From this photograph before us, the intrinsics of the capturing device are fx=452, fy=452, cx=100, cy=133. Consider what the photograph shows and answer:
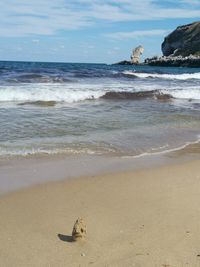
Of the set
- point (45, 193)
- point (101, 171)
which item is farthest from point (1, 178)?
point (101, 171)

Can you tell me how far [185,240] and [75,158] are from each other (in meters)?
3.32

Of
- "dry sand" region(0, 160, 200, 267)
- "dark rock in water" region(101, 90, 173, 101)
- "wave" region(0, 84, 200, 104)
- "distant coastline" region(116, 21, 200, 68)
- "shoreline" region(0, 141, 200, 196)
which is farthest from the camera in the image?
"distant coastline" region(116, 21, 200, 68)

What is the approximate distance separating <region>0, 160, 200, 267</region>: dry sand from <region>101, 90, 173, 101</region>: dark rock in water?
1209 cm

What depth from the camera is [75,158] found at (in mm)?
6859

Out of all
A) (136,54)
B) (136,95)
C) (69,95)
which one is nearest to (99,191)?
(69,95)

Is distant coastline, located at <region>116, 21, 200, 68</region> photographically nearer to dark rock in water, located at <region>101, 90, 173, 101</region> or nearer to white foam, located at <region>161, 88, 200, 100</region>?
white foam, located at <region>161, 88, 200, 100</region>

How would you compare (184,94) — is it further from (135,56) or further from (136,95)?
(135,56)

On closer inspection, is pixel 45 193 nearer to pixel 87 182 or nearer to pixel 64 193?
pixel 64 193

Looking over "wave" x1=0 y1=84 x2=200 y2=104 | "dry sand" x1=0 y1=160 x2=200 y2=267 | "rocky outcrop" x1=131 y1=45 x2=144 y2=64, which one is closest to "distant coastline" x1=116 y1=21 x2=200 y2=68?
"rocky outcrop" x1=131 y1=45 x2=144 y2=64

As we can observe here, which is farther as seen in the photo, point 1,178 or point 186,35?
point 186,35

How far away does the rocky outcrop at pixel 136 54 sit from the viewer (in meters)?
110

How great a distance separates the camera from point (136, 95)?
61.7 ft

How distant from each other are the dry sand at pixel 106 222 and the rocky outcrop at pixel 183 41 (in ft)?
323

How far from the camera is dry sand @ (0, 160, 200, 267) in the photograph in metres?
3.46
